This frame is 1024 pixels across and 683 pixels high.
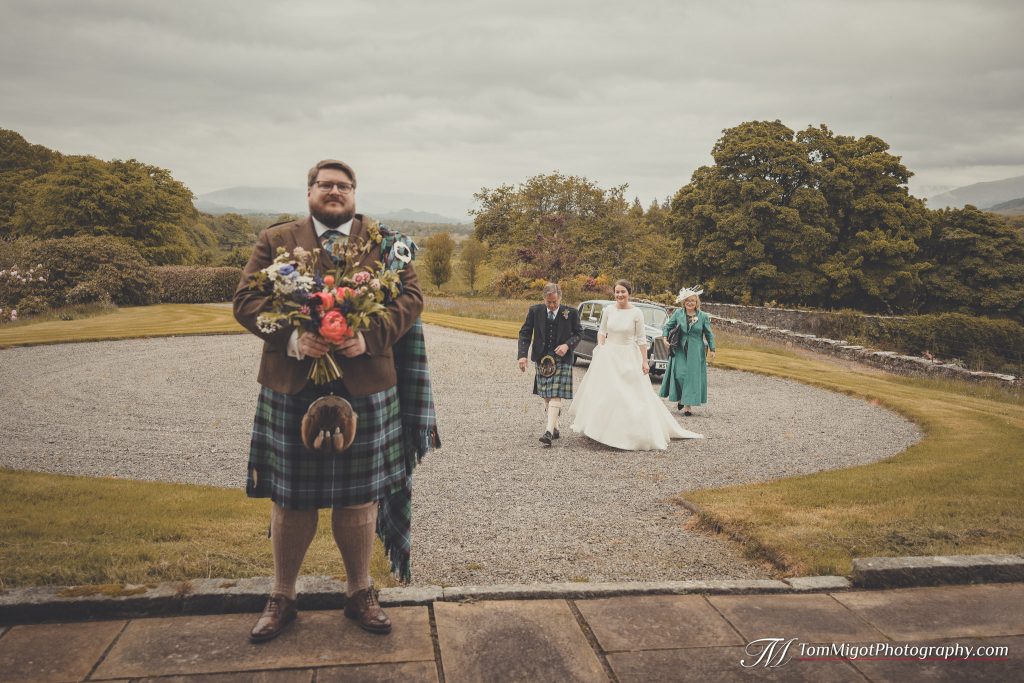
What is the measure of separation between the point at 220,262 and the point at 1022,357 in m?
60.6

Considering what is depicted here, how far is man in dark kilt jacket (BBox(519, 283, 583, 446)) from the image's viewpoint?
28.0ft

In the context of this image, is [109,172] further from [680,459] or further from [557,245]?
[680,459]

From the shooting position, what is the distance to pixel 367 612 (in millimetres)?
3084

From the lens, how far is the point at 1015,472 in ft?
22.9

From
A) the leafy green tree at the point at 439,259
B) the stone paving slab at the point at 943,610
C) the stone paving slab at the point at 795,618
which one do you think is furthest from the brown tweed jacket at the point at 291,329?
the leafy green tree at the point at 439,259

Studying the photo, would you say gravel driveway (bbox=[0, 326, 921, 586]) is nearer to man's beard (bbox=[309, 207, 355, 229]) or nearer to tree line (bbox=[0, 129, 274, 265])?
man's beard (bbox=[309, 207, 355, 229])

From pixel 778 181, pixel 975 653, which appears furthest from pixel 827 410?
pixel 778 181

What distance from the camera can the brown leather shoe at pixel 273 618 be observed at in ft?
9.62

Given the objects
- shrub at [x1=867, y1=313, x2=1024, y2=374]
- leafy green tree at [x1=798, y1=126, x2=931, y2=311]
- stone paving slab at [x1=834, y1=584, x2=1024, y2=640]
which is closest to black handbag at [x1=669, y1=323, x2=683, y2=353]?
stone paving slab at [x1=834, y1=584, x2=1024, y2=640]

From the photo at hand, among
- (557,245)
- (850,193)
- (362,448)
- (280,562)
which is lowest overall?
(280,562)

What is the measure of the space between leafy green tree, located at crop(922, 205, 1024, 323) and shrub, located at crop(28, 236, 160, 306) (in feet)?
147

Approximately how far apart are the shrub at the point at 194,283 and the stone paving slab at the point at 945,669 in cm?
3727

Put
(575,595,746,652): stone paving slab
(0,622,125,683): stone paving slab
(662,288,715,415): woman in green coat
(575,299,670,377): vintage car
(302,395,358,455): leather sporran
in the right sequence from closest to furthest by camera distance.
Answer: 1. (0,622,125,683): stone paving slab
2. (302,395,358,455): leather sporran
3. (575,595,746,652): stone paving slab
4. (662,288,715,415): woman in green coat
5. (575,299,670,377): vintage car

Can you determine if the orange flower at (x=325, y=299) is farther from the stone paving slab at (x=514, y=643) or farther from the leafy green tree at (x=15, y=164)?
the leafy green tree at (x=15, y=164)
